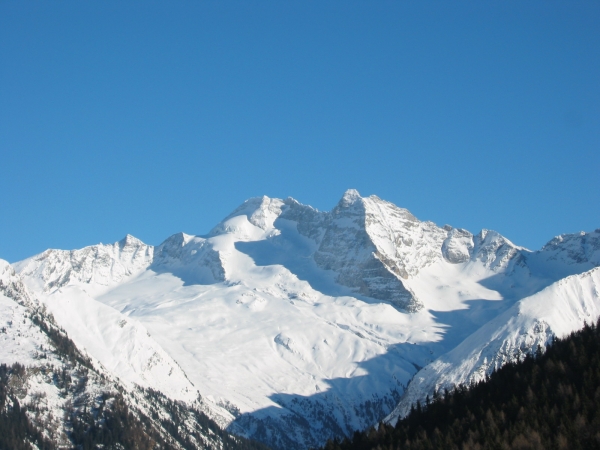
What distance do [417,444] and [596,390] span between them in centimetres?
4094

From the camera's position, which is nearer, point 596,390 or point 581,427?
point 581,427

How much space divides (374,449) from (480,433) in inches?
1002

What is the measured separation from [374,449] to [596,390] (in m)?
50.0

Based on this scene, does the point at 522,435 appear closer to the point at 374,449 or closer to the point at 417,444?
the point at 417,444

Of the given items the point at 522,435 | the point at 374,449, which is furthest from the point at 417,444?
the point at 522,435

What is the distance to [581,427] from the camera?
170 metres

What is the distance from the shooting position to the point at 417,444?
187000 millimetres

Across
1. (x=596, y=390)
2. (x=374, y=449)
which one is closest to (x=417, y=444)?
(x=374, y=449)

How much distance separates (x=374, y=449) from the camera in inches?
7746

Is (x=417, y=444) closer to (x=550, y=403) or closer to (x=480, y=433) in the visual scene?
(x=480, y=433)

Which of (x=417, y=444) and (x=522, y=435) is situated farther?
(x=417, y=444)

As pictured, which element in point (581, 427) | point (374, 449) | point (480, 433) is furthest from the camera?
point (374, 449)

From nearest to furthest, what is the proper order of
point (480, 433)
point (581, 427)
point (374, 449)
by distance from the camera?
point (581, 427) → point (480, 433) → point (374, 449)

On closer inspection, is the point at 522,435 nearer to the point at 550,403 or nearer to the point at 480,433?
the point at 480,433
